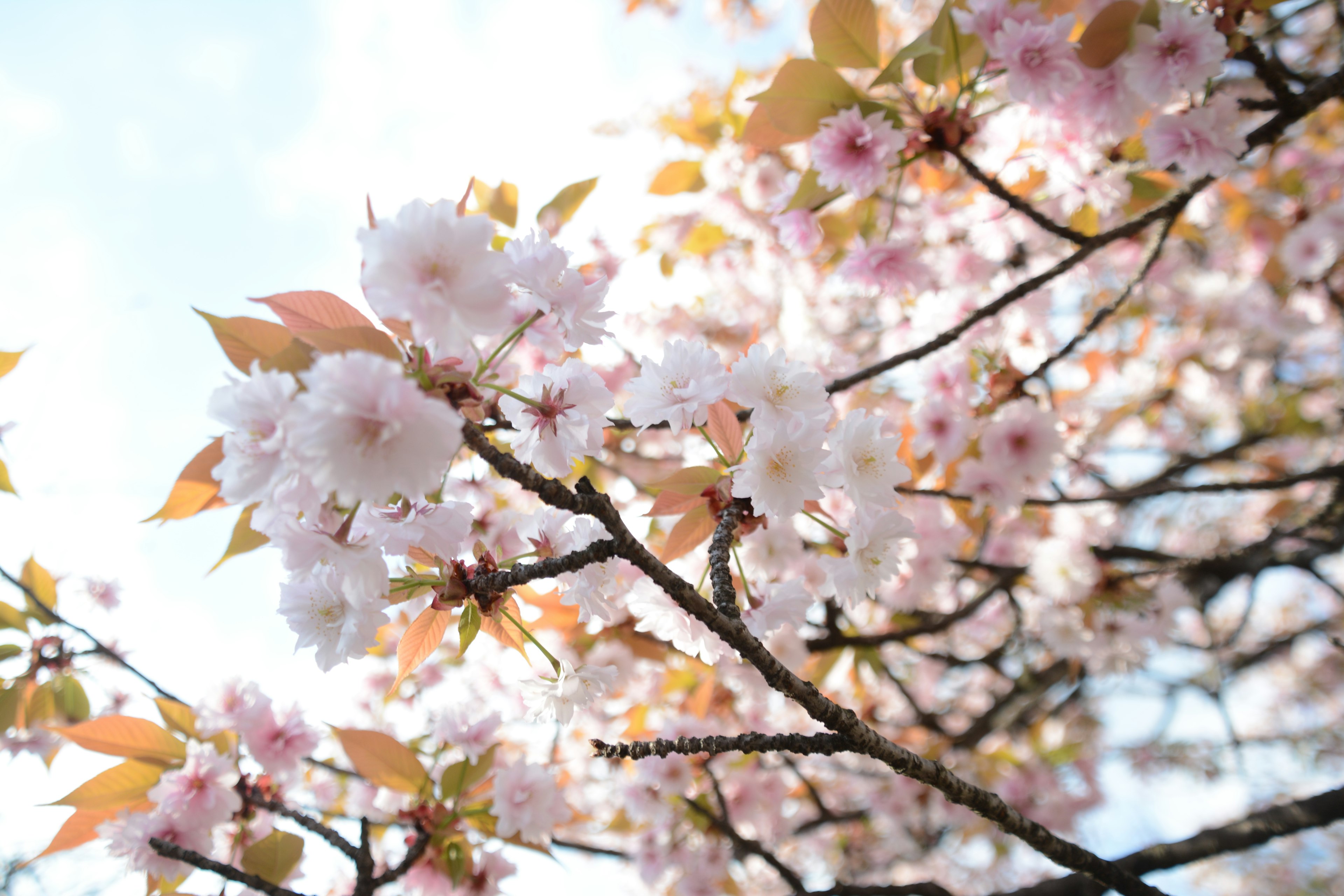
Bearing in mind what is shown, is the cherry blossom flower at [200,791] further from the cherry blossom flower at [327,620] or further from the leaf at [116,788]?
the cherry blossom flower at [327,620]

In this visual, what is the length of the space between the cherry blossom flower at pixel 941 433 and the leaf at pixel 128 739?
1.92 metres

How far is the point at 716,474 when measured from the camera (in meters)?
0.97

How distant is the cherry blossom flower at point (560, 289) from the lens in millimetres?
Result: 809

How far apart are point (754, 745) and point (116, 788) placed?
1.37 metres

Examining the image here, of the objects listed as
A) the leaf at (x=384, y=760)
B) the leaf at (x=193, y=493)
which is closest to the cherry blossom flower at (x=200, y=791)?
the leaf at (x=384, y=760)

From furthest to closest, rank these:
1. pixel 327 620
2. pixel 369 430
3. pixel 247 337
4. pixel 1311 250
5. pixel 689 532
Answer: pixel 1311 250, pixel 689 532, pixel 327 620, pixel 247 337, pixel 369 430

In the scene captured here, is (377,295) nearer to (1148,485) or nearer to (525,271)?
(525,271)

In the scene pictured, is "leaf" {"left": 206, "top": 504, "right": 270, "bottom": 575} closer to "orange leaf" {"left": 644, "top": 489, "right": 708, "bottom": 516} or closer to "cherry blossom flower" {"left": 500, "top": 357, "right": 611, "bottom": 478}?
"cherry blossom flower" {"left": 500, "top": 357, "right": 611, "bottom": 478}

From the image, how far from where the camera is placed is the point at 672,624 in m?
1.02

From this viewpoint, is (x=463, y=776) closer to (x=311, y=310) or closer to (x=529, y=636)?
(x=529, y=636)

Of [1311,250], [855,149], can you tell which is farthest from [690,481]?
[1311,250]

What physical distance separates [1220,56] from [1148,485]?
72.8 inches

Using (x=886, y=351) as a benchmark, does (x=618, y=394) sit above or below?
above

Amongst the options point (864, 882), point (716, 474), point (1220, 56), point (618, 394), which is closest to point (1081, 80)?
point (1220, 56)
